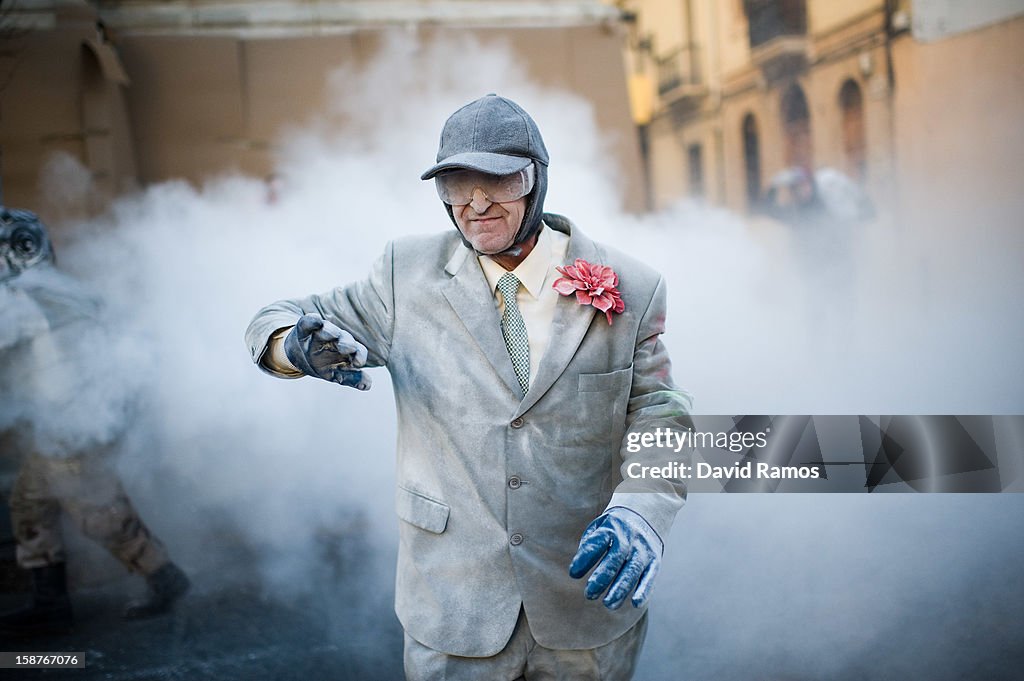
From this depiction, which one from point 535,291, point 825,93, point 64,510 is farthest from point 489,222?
point 64,510

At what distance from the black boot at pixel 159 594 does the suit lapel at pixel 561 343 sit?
6.00 feet

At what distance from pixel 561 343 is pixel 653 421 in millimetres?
263

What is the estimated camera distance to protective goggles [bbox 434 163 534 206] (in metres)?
1.97

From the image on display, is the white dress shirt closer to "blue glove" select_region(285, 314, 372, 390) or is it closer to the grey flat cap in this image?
the grey flat cap

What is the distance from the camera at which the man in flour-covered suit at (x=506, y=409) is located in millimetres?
1973

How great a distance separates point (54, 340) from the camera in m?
3.09

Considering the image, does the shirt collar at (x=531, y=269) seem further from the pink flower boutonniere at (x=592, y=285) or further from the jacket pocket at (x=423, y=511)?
the jacket pocket at (x=423, y=511)

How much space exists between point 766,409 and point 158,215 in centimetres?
225

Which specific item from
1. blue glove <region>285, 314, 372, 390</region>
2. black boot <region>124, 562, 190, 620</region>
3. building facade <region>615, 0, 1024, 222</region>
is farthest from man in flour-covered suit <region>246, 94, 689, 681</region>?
black boot <region>124, 562, 190, 620</region>

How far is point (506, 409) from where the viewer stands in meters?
1.97

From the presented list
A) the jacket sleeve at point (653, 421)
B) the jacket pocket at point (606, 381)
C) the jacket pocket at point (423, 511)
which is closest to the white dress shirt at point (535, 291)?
the jacket pocket at point (606, 381)

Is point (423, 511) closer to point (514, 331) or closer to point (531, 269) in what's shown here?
point (514, 331)

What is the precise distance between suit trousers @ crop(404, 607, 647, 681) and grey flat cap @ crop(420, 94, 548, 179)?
973mm

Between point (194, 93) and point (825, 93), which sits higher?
point (194, 93)
